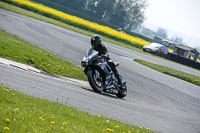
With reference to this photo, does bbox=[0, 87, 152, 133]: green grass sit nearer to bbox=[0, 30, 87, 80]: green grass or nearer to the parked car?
bbox=[0, 30, 87, 80]: green grass

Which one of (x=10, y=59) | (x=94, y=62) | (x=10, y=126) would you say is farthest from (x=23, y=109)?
(x=10, y=59)

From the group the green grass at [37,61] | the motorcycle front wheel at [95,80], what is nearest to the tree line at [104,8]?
the green grass at [37,61]

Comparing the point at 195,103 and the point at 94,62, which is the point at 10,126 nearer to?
the point at 94,62

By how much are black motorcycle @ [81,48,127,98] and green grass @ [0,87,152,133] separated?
10.0ft

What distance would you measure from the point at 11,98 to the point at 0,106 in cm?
65

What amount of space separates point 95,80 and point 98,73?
0.77 ft

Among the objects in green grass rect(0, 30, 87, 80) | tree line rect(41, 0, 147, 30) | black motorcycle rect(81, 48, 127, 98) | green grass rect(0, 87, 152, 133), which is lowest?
green grass rect(0, 30, 87, 80)

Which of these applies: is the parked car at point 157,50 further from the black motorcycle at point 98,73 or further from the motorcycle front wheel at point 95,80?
the motorcycle front wheel at point 95,80

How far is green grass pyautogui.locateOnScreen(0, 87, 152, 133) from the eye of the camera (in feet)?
16.3

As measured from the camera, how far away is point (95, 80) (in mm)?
9984

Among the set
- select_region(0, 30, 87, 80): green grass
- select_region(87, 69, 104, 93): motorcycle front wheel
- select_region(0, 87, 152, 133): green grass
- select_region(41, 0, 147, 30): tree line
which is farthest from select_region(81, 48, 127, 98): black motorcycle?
select_region(41, 0, 147, 30): tree line

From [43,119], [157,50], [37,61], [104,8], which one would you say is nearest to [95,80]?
[37,61]

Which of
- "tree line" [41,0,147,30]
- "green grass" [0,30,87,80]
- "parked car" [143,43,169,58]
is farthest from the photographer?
"tree line" [41,0,147,30]

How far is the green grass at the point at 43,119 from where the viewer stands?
196 inches
